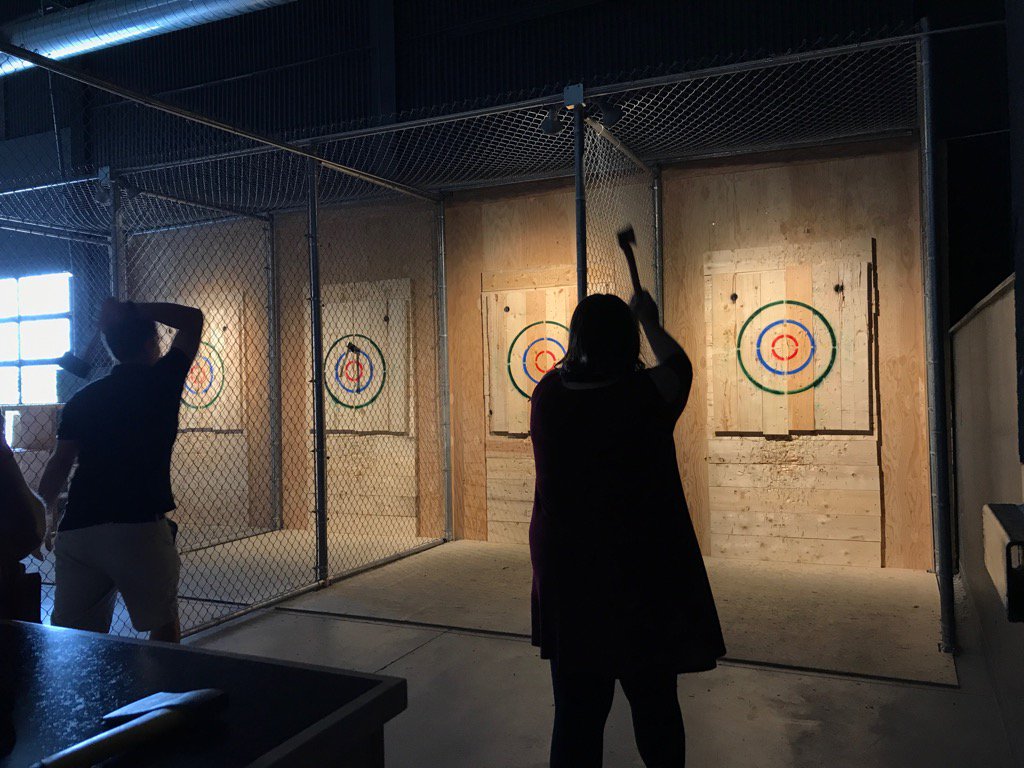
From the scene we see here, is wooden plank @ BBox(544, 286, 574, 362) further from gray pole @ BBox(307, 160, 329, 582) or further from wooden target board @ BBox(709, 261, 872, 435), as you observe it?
gray pole @ BBox(307, 160, 329, 582)

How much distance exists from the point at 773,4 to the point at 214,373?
5195 millimetres

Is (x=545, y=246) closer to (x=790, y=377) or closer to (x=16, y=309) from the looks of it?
(x=790, y=377)

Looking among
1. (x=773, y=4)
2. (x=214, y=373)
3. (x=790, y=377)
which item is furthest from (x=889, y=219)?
(x=214, y=373)

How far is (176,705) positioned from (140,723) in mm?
57

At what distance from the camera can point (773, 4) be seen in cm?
522

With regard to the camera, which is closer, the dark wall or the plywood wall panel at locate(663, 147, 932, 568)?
the plywood wall panel at locate(663, 147, 932, 568)

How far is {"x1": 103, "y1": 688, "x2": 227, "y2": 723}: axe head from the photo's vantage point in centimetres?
97

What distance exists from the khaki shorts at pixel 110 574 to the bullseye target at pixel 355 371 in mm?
3735

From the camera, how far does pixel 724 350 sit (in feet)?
17.1

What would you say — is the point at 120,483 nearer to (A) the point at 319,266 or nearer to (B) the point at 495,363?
(A) the point at 319,266

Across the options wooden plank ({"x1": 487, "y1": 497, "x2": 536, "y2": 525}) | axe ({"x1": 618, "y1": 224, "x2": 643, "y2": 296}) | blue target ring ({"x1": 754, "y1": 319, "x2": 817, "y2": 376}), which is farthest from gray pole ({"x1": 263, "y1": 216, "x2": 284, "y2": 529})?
axe ({"x1": 618, "y1": 224, "x2": 643, "y2": 296})

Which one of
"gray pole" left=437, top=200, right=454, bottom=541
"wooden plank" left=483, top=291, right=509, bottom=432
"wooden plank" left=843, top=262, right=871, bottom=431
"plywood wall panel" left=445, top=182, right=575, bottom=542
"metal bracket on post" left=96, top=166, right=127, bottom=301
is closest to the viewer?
"metal bracket on post" left=96, top=166, right=127, bottom=301

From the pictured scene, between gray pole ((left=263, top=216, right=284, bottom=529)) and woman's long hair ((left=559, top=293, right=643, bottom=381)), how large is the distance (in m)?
5.42

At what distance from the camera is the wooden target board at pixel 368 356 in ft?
20.3
